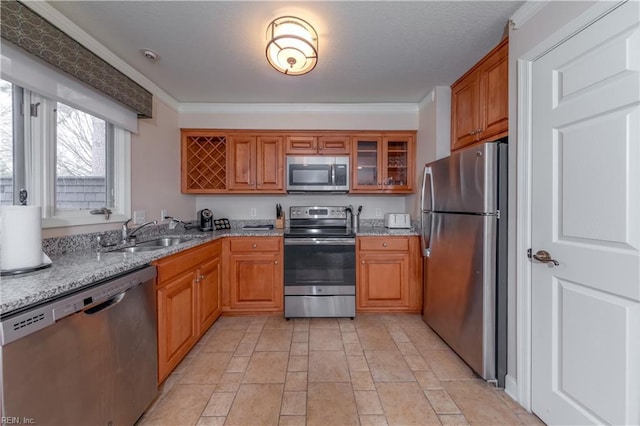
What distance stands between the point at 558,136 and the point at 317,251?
200 centimetres

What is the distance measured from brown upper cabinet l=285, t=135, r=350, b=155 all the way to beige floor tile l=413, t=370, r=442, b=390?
7.33ft

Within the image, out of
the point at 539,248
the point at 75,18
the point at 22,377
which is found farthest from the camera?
the point at 75,18

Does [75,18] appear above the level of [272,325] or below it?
above

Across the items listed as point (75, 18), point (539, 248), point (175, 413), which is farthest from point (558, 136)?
point (75, 18)

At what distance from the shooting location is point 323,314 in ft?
8.69

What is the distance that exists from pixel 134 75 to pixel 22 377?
2291 millimetres

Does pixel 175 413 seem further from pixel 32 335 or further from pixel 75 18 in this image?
pixel 75 18

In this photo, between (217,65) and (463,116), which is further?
(463,116)

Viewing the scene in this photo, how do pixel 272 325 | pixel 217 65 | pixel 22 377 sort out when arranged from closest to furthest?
pixel 22 377 < pixel 217 65 < pixel 272 325

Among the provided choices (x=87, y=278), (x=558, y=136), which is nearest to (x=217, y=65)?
(x=87, y=278)

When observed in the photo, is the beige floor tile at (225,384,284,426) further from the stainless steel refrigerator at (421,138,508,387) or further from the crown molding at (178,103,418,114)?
the crown molding at (178,103,418,114)

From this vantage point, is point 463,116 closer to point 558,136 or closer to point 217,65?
point 558,136

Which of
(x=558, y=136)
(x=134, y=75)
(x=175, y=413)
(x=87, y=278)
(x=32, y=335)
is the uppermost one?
(x=134, y=75)

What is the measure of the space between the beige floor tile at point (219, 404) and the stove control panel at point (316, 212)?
194 cm
